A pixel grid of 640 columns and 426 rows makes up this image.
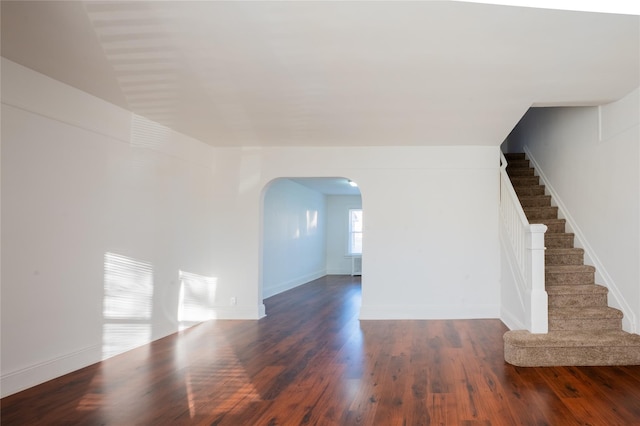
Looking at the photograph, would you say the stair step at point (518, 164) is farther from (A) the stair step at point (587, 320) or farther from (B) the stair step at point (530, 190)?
(A) the stair step at point (587, 320)

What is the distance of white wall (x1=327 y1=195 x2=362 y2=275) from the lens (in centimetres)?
1268

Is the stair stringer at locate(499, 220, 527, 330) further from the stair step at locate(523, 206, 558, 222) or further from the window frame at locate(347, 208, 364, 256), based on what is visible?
the window frame at locate(347, 208, 364, 256)

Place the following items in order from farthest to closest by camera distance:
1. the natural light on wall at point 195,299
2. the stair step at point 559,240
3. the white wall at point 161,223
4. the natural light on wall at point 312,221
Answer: the natural light on wall at point 312,221, the natural light on wall at point 195,299, the stair step at point 559,240, the white wall at point 161,223

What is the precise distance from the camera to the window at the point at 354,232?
41.7ft

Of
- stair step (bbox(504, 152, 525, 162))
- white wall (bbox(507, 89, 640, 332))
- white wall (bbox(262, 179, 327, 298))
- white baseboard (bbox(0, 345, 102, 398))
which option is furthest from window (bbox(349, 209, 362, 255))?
white baseboard (bbox(0, 345, 102, 398))

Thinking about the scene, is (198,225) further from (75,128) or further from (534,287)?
(534,287)

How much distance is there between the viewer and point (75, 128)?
392cm

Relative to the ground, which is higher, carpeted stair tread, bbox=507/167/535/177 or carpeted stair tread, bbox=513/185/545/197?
carpeted stair tread, bbox=507/167/535/177

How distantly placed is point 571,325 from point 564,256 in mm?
1113

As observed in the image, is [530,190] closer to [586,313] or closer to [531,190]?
[531,190]

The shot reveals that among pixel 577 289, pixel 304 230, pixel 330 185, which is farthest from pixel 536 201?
pixel 304 230

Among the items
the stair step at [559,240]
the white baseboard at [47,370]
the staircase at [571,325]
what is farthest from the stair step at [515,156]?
the white baseboard at [47,370]

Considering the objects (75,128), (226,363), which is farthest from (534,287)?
(75,128)

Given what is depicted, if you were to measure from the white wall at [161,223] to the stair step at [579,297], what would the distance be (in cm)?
143
